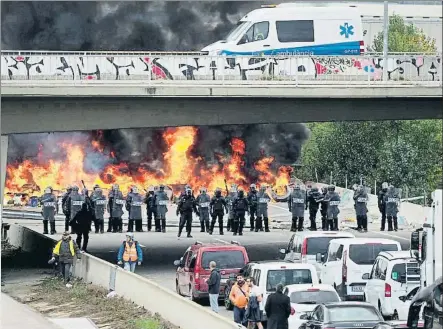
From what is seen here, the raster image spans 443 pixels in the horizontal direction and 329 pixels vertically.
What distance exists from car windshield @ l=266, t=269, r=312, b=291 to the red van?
240 cm

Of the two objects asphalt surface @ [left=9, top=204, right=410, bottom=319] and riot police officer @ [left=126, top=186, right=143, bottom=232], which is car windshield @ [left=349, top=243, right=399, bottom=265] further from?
riot police officer @ [left=126, top=186, right=143, bottom=232]

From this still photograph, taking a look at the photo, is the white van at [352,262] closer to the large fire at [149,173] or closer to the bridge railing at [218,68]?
the bridge railing at [218,68]

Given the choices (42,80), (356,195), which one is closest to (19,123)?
(42,80)

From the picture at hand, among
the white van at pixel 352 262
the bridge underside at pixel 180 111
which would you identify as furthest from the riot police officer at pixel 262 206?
the white van at pixel 352 262

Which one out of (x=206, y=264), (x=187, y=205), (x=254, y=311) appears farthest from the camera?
(x=187, y=205)

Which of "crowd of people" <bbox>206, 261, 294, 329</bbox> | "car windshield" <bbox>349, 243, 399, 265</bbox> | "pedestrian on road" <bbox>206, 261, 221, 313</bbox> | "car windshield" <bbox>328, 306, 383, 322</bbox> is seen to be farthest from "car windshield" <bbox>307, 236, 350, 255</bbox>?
"car windshield" <bbox>328, 306, 383, 322</bbox>

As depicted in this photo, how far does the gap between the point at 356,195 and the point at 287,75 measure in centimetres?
616

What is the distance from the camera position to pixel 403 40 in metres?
81.7

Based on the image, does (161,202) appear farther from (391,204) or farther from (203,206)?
(391,204)

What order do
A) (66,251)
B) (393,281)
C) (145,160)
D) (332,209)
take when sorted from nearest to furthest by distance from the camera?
(393,281) < (66,251) < (332,209) < (145,160)

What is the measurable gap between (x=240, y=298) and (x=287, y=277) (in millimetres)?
2363

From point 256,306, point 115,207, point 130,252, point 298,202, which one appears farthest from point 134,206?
point 256,306

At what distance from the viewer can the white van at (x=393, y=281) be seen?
85.1 feet

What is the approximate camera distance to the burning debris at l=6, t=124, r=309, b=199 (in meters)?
61.2
